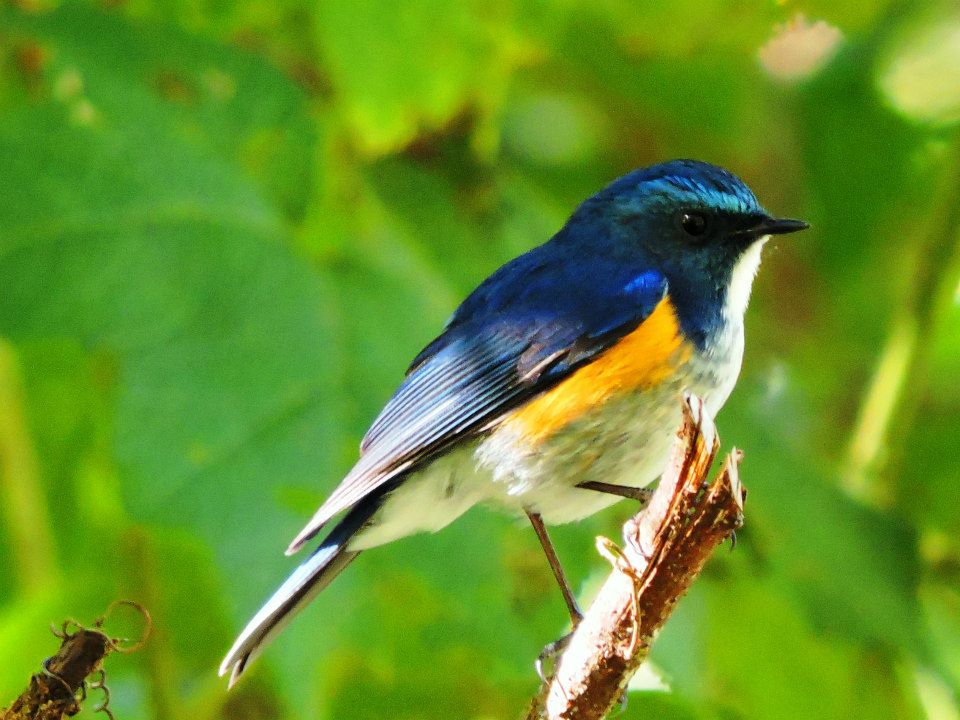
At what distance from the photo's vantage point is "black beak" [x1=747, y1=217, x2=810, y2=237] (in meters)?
3.31

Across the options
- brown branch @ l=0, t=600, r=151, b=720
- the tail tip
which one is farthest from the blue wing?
brown branch @ l=0, t=600, r=151, b=720

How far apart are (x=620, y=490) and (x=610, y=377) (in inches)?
10.9

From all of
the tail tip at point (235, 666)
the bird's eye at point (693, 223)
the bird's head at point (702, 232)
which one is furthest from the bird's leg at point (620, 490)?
the tail tip at point (235, 666)

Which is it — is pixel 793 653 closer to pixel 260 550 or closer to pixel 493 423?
pixel 493 423

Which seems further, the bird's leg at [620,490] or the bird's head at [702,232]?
the bird's head at [702,232]

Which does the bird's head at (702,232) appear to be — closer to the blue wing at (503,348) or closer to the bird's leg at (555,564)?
the blue wing at (503,348)

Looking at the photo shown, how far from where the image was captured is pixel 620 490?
308cm

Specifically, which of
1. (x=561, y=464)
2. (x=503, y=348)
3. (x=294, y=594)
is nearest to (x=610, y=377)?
(x=561, y=464)

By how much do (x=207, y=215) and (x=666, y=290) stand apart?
1170 millimetres

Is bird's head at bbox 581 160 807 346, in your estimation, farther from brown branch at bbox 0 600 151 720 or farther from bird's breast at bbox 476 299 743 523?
Answer: brown branch at bbox 0 600 151 720

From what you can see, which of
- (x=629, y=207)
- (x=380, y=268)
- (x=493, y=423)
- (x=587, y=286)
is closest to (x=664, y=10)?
(x=629, y=207)

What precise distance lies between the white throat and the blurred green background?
0.33 meters

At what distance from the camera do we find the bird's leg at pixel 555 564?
3107 millimetres

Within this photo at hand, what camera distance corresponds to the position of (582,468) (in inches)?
122
